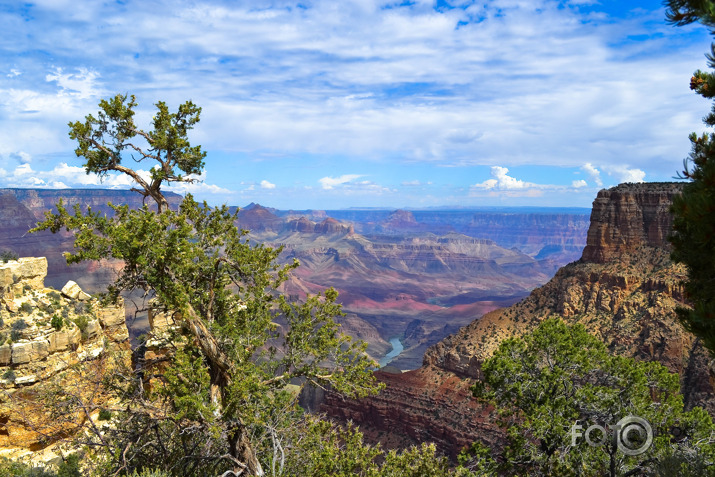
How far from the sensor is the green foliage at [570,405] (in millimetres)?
14180

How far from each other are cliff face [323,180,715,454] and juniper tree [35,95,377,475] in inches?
1763

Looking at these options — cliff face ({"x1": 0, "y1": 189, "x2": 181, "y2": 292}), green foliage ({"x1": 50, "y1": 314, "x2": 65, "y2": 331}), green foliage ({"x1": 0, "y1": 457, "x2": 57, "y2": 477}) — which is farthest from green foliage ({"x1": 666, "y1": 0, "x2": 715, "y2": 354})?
cliff face ({"x1": 0, "y1": 189, "x2": 181, "y2": 292})

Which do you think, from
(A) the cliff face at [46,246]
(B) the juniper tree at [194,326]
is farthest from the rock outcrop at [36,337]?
(A) the cliff face at [46,246]

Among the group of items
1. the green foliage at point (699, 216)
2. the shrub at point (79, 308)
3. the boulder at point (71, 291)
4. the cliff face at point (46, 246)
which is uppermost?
the green foliage at point (699, 216)

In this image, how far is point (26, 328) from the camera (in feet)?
53.0

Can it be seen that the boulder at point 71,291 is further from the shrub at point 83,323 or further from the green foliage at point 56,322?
the green foliage at point 56,322

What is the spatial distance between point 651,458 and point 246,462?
40.9 feet

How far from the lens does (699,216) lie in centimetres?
609

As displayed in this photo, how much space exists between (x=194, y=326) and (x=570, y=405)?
1242cm

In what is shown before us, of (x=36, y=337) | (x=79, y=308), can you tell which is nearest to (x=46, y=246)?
(x=79, y=308)

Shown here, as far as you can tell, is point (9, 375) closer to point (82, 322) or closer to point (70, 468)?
point (82, 322)

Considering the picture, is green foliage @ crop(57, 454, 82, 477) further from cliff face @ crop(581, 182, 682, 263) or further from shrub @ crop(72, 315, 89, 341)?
cliff face @ crop(581, 182, 682, 263)

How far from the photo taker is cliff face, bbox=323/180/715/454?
167ft

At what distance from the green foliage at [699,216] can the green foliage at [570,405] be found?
7615 mm
